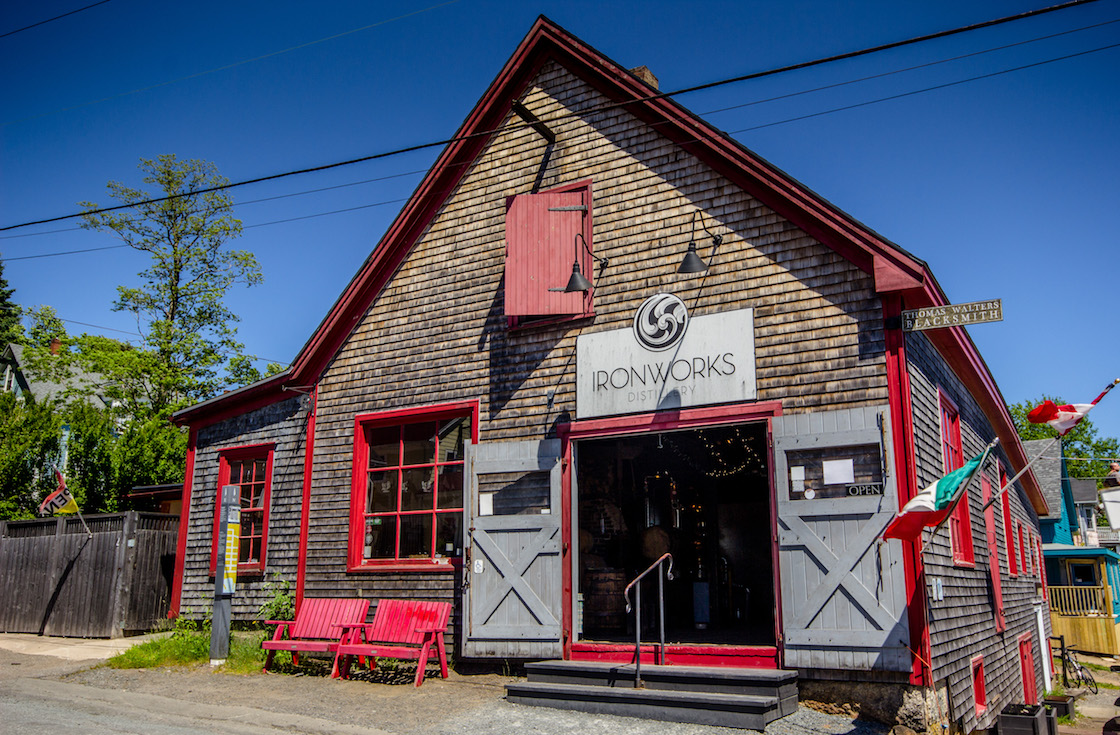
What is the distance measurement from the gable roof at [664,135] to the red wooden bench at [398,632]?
374cm

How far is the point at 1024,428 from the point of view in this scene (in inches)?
2438

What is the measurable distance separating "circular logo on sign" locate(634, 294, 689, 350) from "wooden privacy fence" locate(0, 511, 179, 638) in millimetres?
9457

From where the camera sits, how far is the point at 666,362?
943cm

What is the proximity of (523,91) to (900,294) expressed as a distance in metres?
5.76

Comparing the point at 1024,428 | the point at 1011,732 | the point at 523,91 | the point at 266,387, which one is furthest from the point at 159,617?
the point at 1024,428

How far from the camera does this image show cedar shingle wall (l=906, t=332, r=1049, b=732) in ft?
27.6

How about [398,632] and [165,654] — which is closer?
[398,632]

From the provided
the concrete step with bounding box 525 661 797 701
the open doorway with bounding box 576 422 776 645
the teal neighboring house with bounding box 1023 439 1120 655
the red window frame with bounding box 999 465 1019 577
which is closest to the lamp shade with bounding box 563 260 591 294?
the open doorway with bounding box 576 422 776 645

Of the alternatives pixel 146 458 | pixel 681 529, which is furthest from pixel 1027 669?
pixel 146 458

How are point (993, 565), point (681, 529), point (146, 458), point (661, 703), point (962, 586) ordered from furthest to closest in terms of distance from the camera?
point (146, 458) < point (681, 529) < point (993, 565) < point (962, 586) < point (661, 703)

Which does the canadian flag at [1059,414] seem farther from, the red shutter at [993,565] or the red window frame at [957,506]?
the red shutter at [993,565]

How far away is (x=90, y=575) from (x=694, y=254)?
11.7m

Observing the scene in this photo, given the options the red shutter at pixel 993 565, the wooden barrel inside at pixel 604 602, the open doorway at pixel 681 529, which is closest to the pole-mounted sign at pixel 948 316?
the open doorway at pixel 681 529

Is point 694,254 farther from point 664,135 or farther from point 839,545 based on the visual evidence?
point 839,545
